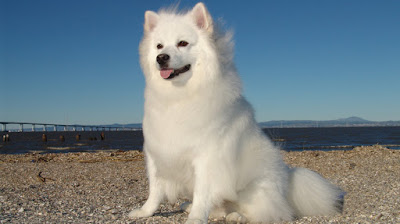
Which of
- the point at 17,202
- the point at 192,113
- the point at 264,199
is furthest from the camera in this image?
the point at 17,202

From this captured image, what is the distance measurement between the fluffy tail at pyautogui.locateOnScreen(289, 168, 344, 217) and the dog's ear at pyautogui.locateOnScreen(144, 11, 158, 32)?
264 cm

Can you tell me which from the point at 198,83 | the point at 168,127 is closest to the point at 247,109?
the point at 198,83

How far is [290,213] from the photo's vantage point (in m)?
4.38

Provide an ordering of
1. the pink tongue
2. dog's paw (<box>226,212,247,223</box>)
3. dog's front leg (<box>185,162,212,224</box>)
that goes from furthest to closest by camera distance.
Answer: dog's paw (<box>226,212,247,223</box>), the pink tongue, dog's front leg (<box>185,162,212,224</box>)

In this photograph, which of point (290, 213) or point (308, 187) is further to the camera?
point (308, 187)

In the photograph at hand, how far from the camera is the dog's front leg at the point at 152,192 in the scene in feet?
14.0

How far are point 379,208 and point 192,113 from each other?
305 cm

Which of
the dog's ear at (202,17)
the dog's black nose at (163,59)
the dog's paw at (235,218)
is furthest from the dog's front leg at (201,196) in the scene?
the dog's ear at (202,17)

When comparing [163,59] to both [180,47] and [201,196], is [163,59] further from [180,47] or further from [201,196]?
[201,196]

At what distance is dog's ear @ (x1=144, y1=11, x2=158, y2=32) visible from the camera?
13.7 ft

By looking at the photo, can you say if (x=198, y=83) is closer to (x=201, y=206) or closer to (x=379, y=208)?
(x=201, y=206)

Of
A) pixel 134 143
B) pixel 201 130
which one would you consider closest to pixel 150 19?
pixel 201 130

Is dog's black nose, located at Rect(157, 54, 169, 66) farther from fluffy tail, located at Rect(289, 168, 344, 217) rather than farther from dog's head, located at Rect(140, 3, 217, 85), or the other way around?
fluffy tail, located at Rect(289, 168, 344, 217)

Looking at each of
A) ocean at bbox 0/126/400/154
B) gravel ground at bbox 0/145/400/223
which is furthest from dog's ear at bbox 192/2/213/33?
gravel ground at bbox 0/145/400/223
